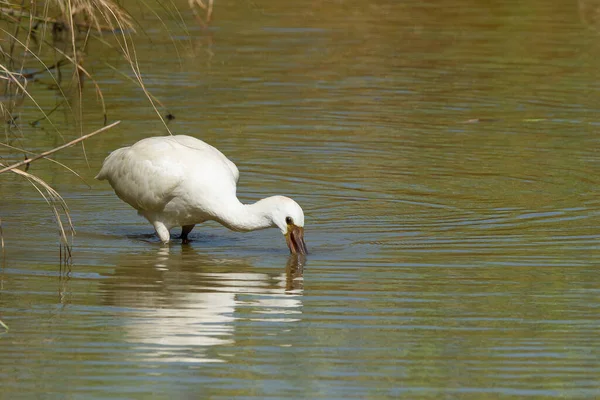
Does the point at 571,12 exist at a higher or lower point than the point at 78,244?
higher

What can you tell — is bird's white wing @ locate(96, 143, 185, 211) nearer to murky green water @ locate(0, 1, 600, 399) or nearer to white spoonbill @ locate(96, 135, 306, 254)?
white spoonbill @ locate(96, 135, 306, 254)

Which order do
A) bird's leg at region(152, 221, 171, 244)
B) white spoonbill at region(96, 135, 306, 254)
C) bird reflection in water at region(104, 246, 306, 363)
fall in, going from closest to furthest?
bird reflection in water at region(104, 246, 306, 363)
white spoonbill at region(96, 135, 306, 254)
bird's leg at region(152, 221, 171, 244)

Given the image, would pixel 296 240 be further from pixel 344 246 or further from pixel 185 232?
pixel 185 232

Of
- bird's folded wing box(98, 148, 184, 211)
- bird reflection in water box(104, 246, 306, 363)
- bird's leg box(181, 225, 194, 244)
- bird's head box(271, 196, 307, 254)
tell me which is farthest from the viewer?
bird's leg box(181, 225, 194, 244)

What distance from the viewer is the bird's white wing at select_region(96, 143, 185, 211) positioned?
9688 millimetres

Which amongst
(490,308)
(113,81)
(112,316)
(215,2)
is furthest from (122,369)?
(215,2)

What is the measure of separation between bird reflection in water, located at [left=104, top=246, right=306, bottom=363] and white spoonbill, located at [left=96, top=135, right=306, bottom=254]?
9.5 inches

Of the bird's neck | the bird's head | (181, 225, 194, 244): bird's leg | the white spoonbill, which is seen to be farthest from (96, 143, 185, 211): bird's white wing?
the bird's head

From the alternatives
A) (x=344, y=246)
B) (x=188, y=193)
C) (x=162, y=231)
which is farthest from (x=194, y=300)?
(x=162, y=231)

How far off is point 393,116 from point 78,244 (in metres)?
5.61

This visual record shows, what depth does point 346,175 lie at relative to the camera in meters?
12.1

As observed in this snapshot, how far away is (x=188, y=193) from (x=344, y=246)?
45.1 inches

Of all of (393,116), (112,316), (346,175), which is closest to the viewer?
(112,316)

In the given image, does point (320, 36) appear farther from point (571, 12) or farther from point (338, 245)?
point (338, 245)
